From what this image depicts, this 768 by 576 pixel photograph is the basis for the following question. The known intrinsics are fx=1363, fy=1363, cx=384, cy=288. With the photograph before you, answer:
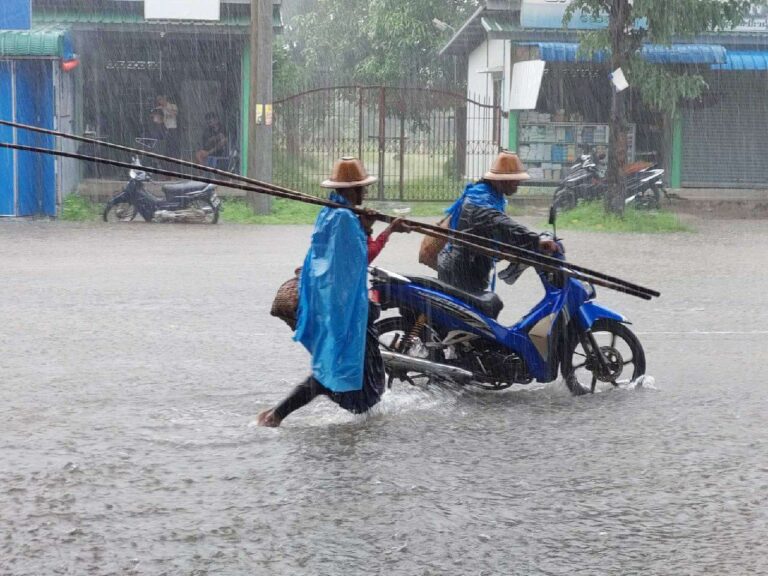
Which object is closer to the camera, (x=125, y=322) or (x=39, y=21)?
(x=125, y=322)

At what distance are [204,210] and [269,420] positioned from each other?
44.6 ft

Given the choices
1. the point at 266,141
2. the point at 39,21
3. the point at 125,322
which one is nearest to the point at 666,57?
the point at 266,141

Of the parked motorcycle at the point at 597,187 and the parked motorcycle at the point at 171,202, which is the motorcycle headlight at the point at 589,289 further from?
the parked motorcycle at the point at 597,187

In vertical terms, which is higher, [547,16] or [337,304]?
[547,16]

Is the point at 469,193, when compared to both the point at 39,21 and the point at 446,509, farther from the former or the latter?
the point at 39,21

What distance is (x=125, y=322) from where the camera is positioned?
10.6 meters

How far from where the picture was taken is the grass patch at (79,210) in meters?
20.6

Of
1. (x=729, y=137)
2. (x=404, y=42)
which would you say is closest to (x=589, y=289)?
(x=729, y=137)

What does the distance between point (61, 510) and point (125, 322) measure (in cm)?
528

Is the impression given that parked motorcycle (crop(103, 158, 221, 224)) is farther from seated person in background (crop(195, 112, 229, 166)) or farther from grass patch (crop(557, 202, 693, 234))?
grass patch (crop(557, 202, 693, 234))

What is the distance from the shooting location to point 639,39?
21578mm

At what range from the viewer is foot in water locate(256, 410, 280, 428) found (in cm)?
695

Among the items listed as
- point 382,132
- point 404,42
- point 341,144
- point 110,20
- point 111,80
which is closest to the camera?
point 382,132

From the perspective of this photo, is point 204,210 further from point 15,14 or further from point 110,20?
point 110,20
